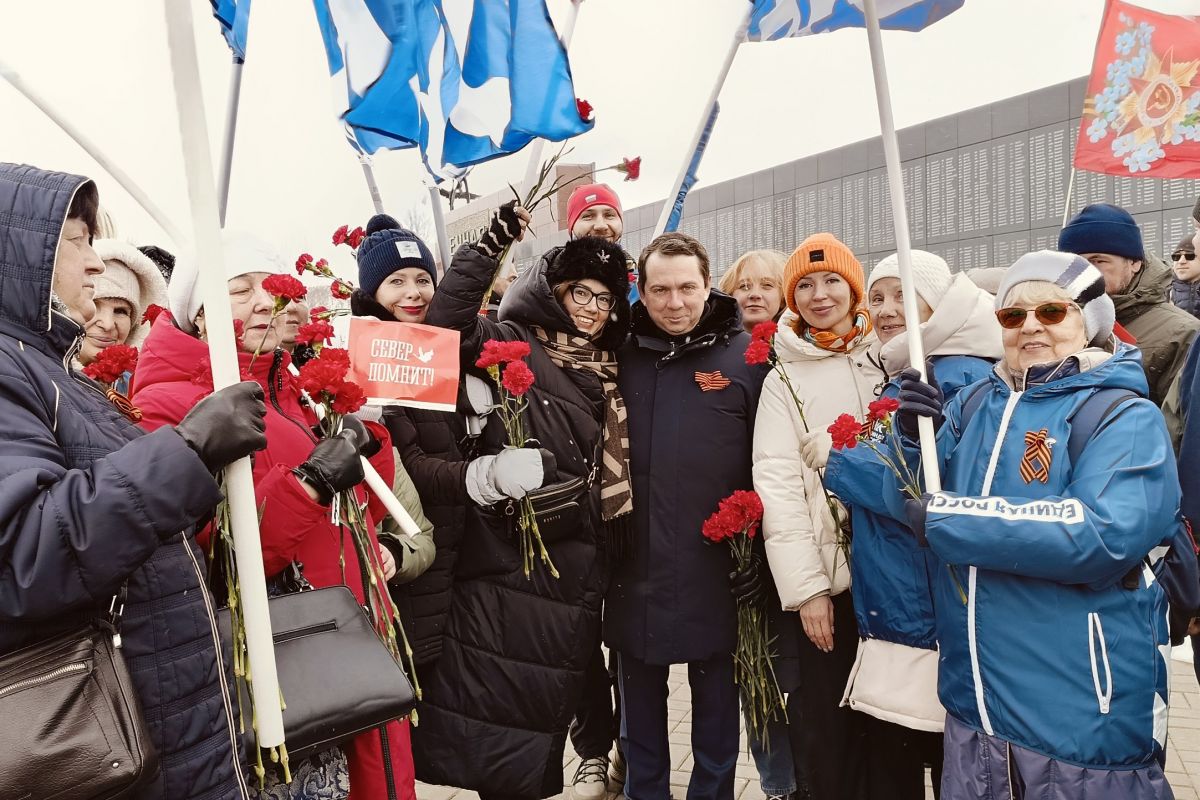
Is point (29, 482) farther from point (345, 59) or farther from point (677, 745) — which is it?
point (677, 745)

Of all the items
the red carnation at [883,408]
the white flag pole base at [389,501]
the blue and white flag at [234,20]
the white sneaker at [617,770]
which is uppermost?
the blue and white flag at [234,20]

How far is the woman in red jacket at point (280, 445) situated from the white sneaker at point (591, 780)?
4.88ft

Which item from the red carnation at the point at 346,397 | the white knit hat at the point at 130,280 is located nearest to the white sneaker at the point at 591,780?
the red carnation at the point at 346,397

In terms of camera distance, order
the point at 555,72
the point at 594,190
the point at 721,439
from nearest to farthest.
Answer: the point at 721,439 < the point at 555,72 < the point at 594,190

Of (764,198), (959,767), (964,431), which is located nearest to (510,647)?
(959,767)

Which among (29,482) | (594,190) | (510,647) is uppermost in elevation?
(594,190)

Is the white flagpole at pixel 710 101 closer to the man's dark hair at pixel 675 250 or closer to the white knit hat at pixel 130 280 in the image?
the man's dark hair at pixel 675 250

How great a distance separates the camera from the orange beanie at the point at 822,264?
10.1 ft

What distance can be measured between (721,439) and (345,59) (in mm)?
2065

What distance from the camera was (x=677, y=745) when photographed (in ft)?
13.3

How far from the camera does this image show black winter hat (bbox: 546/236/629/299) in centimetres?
299

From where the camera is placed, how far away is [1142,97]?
17.8ft

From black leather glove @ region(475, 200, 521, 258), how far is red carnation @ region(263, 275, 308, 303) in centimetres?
94

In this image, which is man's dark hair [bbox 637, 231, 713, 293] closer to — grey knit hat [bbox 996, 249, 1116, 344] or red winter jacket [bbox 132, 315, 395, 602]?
grey knit hat [bbox 996, 249, 1116, 344]
